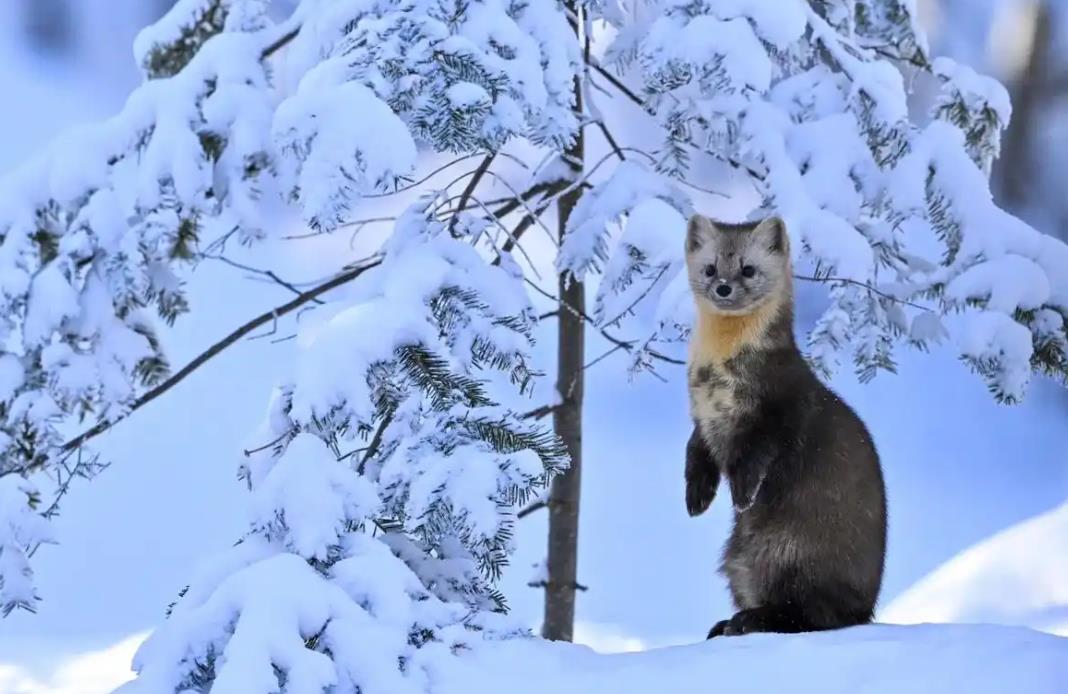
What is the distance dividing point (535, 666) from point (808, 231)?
5.40 ft

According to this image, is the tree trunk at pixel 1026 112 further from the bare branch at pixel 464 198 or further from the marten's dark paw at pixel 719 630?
the marten's dark paw at pixel 719 630

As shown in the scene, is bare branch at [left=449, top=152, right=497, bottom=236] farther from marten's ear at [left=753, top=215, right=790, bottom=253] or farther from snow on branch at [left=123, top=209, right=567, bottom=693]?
marten's ear at [left=753, top=215, right=790, bottom=253]

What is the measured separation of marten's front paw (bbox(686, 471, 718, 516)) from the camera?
366 cm

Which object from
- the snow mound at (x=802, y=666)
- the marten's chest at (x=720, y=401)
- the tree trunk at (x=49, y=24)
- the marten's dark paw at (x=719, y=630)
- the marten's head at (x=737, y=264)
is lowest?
the snow mound at (x=802, y=666)

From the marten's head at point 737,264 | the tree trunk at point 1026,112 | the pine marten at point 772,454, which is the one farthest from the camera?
the tree trunk at point 1026,112

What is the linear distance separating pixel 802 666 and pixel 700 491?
0.88m

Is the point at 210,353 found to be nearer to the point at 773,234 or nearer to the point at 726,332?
the point at 726,332

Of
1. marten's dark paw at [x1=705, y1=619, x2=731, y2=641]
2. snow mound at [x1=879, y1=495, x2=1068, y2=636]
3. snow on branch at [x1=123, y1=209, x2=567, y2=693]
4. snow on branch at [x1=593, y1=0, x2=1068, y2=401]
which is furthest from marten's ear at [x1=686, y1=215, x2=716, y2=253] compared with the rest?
snow mound at [x1=879, y1=495, x2=1068, y2=636]

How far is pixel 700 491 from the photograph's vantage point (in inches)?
144

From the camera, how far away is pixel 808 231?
3945 millimetres

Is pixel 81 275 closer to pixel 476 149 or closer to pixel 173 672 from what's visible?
pixel 476 149

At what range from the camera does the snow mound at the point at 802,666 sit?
2736mm

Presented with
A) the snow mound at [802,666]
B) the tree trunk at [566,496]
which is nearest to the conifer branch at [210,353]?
the tree trunk at [566,496]

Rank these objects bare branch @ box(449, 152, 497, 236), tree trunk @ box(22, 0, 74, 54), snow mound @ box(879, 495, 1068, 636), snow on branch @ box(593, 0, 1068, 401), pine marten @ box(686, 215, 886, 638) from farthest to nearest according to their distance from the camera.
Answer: tree trunk @ box(22, 0, 74, 54) → snow mound @ box(879, 495, 1068, 636) → bare branch @ box(449, 152, 497, 236) → snow on branch @ box(593, 0, 1068, 401) → pine marten @ box(686, 215, 886, 638)
